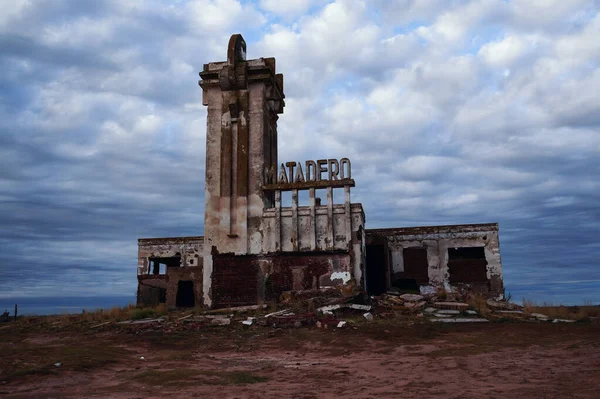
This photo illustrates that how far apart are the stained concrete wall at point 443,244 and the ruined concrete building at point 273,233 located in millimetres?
60

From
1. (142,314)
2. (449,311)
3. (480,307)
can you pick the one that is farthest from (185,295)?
(480,307)

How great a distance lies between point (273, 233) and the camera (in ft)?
81.5

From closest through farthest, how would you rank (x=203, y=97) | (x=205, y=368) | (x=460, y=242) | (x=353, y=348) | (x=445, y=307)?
1. (x=205, y=368)
2. (x=353, y=348)
3. (x=445, y=307)
4. (x=203, y=97)
5. (x=460, y=242)

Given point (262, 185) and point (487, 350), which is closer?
point (487, 350)

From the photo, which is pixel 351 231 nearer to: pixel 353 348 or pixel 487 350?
pixel 353 348

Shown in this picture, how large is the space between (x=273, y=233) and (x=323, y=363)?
13.8 meters

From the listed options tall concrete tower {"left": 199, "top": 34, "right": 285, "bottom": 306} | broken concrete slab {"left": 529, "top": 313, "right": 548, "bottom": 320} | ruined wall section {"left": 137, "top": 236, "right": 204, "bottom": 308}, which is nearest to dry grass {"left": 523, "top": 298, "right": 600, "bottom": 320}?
broken concrete slab {"left": 529, "top": 313, "right": 548, "bottom": 320}

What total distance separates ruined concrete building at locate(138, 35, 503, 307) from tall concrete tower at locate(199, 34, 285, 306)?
55 mm

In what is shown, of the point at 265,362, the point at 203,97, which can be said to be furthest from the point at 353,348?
the point at 203,97

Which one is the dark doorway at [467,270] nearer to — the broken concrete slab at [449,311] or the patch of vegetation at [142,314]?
the broken concrete slab at [449,311]

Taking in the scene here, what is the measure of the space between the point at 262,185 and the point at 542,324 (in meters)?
14.4

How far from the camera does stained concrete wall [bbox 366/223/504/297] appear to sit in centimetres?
2878

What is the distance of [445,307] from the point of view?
2038 cm

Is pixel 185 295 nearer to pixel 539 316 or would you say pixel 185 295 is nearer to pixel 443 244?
pixel 443 244
